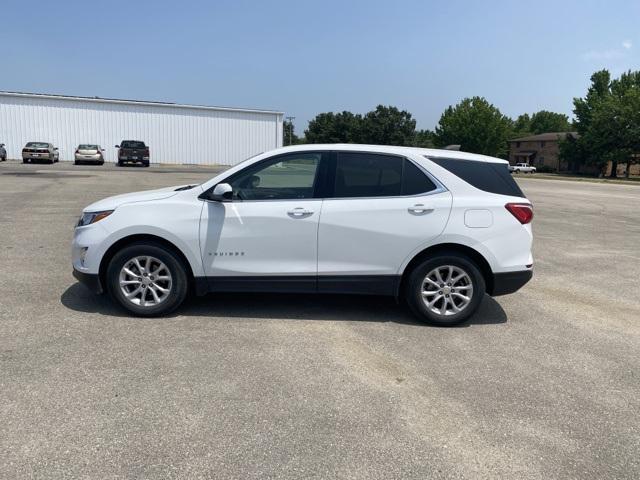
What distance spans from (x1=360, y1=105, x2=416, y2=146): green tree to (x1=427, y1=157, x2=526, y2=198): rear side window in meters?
75.3

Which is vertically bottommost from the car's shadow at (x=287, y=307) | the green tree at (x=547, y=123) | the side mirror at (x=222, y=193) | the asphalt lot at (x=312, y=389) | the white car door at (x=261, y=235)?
the asphalt lot at (x=312, y=389)

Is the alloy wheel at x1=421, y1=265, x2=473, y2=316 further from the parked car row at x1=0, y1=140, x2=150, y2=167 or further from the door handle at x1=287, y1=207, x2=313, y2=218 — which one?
the parked car row at x1=0, y1=140, x2=150, y2=167

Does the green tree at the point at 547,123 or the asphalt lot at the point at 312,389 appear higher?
the green tree at the point at 547,123

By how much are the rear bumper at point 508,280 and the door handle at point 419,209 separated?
3.04 feet

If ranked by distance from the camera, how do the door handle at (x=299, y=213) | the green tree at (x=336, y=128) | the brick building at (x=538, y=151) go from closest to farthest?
1. the door handle at (x=299, y=213)
2. the green tree at (x=336, y=128)
3. the brick building at (x=538, y=151)

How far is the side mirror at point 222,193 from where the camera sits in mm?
4766

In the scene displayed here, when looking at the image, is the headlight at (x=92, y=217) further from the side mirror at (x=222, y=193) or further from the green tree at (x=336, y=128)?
the green tree at (x=336, y=128)

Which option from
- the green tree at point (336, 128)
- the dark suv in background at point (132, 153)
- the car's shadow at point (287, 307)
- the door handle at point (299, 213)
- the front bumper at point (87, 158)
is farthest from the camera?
the green tree at point (336, 128)

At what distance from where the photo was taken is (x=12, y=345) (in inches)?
166

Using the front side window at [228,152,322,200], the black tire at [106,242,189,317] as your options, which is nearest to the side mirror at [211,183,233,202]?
the front side window at [228,152,322,200]

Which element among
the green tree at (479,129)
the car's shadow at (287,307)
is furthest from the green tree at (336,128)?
the car's shadow at (287,307)

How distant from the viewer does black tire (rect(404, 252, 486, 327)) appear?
4.98 meters

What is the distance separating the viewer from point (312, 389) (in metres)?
3.69

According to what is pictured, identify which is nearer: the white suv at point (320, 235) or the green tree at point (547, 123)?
the white suv at point (320, 235)
